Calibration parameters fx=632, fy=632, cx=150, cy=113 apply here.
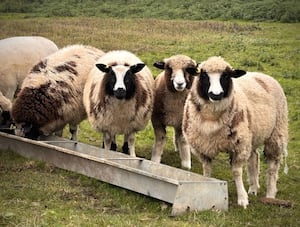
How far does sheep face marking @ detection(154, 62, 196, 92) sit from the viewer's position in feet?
35.0

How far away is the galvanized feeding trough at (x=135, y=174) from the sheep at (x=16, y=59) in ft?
7.93

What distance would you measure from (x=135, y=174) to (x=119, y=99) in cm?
223

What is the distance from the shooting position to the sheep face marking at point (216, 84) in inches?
343

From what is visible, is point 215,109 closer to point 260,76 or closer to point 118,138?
point 260,76

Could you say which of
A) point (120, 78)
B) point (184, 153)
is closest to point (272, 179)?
point (184, 153)

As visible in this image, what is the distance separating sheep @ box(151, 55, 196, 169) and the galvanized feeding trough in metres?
1.33

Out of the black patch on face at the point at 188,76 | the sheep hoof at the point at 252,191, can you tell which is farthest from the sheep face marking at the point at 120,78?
the sheep hoof at the point at 252,191

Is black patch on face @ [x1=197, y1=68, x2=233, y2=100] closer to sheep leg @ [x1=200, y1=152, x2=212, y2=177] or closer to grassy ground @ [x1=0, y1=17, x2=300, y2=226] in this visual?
sheep leg @ [x1=200, y1=152, x2=212, y2=177]

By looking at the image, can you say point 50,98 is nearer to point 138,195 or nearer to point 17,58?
point 17,58

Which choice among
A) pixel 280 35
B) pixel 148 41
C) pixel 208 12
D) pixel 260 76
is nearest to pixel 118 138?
pixel 260 76

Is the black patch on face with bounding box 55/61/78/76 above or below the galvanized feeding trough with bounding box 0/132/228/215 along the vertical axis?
above

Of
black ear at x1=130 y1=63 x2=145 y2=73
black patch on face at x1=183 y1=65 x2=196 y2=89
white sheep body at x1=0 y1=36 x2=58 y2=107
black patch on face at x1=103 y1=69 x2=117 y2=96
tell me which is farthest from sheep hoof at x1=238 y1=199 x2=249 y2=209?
white sheep body at x1=0 y1=36 x2=58 y2=107

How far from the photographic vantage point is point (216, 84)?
8.80 m

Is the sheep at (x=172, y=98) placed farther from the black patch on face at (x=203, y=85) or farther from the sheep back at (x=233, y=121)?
the black patch on face at (x=203, y=85)
